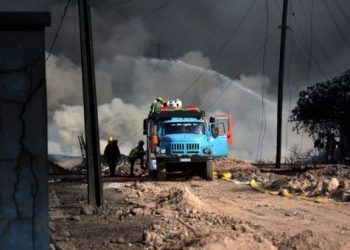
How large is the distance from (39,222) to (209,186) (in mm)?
18579

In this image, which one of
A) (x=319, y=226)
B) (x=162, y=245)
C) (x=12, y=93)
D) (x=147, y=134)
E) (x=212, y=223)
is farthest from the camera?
(x=147, y=134)

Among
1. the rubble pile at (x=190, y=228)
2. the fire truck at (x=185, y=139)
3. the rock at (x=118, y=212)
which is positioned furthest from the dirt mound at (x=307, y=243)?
the fire truck at (x=185, y=139)

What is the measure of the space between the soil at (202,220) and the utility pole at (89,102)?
809mm

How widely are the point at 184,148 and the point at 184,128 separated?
0.93 m

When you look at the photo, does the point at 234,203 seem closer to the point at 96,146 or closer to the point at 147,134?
the point at 96,146

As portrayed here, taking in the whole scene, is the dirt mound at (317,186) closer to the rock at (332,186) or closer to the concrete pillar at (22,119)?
the rock at (332,186)

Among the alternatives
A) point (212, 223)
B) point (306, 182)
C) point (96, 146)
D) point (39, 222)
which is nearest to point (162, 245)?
point (212, 223)

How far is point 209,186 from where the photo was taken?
23797 mm

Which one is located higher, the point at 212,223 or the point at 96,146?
the point at 96,146

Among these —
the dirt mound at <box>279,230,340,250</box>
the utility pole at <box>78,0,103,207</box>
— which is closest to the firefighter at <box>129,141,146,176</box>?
the utility pole at <box>78,0,103,207</box>

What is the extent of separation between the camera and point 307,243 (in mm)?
9000

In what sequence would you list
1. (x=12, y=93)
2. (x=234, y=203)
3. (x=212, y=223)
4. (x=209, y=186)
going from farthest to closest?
(x=209, y=186) → (x=234, y=203) → (x=212, y=223) → (x=12, y=93)

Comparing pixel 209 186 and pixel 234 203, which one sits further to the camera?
pixel 209 186

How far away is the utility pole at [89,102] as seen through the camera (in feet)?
50.6
